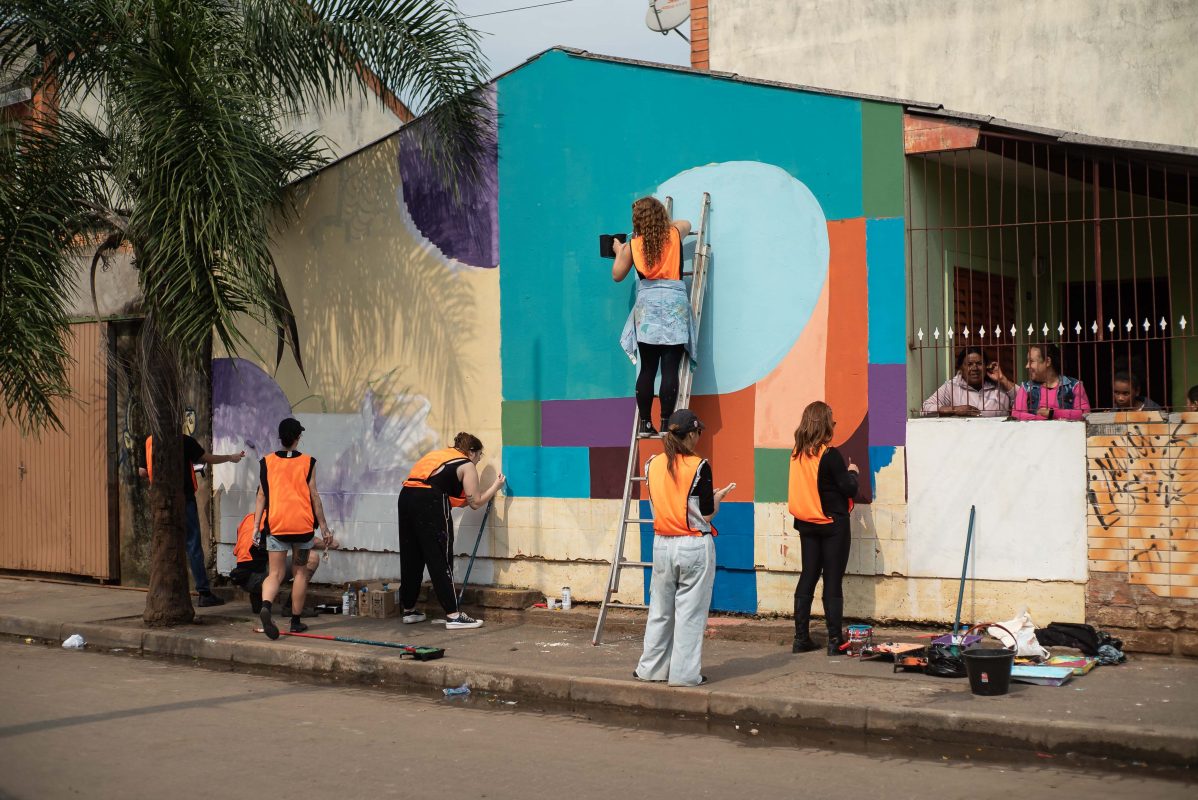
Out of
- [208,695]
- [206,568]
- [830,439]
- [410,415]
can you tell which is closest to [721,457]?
[830,439]

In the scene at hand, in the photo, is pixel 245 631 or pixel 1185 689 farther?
pixel 245 631

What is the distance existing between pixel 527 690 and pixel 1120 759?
3.81 m

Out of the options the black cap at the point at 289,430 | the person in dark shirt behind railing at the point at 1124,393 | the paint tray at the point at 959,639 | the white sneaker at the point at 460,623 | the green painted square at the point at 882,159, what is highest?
the green painted square at the point at 882,159

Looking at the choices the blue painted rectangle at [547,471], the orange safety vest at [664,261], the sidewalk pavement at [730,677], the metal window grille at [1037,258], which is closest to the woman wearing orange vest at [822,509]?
the sidewalk pavement at [730,677]

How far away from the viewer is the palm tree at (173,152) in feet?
32.3

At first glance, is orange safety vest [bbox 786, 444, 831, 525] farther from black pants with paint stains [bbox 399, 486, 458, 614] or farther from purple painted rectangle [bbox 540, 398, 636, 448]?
black pants with paint stains [bbox 399, 486, 458, 614]

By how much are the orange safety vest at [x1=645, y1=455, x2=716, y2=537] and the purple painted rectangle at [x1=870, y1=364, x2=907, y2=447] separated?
2.02 meters

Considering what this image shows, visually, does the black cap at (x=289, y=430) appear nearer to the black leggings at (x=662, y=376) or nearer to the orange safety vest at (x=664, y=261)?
the black leggings at (x=662, y=376)

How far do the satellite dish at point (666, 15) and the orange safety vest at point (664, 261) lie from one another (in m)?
7.15

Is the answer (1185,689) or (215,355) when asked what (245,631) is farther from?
(1185,689)

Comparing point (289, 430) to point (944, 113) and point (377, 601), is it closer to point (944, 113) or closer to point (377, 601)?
point (377, 601)

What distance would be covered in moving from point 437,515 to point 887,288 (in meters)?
4.16

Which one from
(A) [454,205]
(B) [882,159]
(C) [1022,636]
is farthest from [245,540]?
(C) [1022,636]

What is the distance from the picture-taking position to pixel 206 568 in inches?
523
